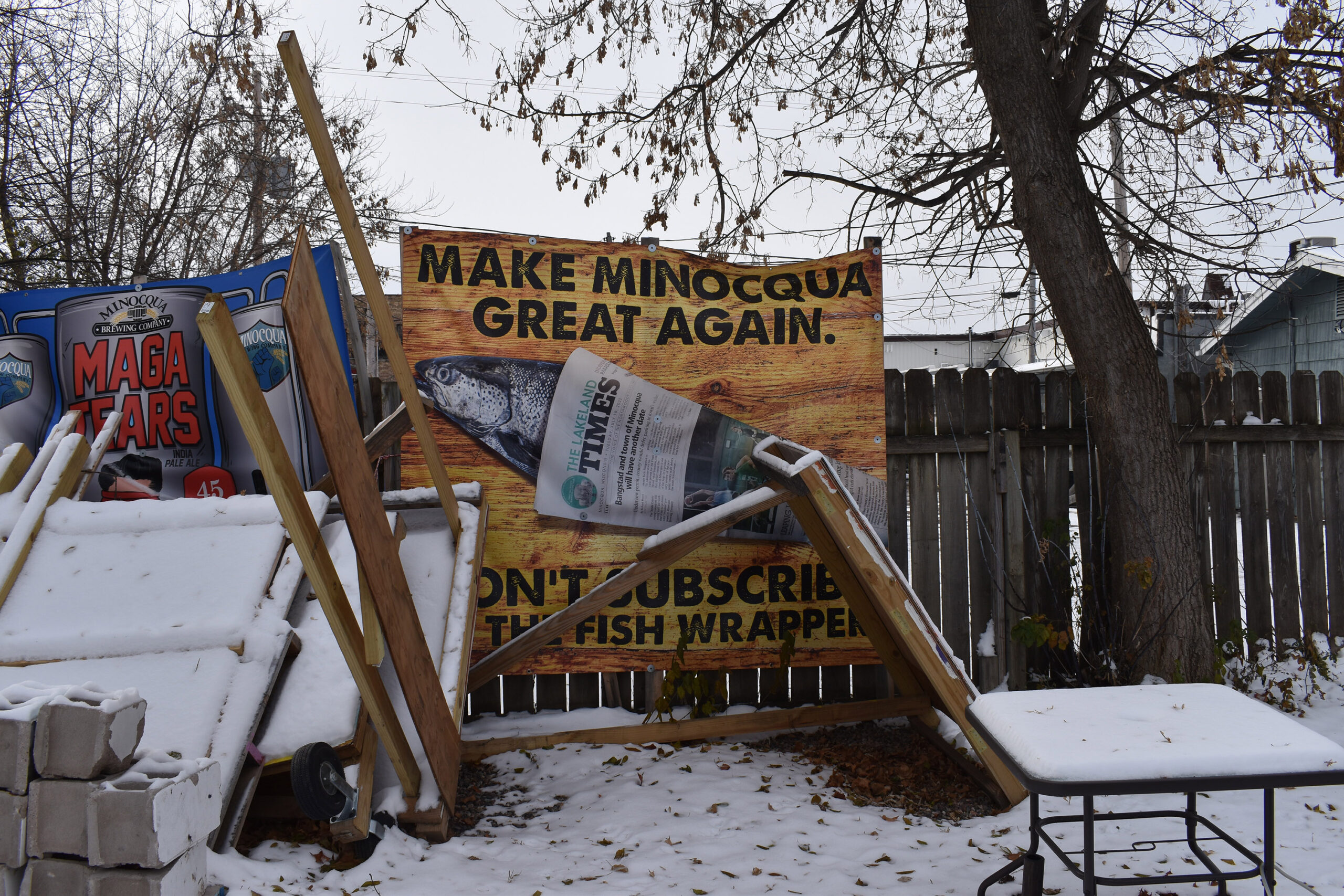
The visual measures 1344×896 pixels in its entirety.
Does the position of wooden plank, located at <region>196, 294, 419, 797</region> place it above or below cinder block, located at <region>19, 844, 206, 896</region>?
above

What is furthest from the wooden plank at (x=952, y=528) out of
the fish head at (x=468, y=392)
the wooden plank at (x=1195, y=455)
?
the fish head at (x=468, y=392)

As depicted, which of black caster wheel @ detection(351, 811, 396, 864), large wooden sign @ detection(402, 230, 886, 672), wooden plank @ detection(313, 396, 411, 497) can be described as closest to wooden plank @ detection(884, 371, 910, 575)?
large wooden sign @ detection(402, 230, 886, 672)

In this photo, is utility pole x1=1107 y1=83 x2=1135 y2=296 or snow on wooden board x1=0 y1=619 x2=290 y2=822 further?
utility pole x1=1107 y1=83 x2=1135 y2=296

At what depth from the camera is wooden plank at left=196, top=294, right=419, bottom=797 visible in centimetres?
197

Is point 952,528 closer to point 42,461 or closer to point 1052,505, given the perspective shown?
→ point 1052,505

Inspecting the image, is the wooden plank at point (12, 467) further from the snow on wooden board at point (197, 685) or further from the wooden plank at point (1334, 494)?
the wooden plank at point (1334, 494)

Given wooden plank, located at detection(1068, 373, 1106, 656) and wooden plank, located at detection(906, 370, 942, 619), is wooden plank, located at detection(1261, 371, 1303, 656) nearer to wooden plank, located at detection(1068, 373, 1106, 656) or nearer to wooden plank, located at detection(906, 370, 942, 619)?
wooden plank, located at detection(1068, 373, 1106, 656)

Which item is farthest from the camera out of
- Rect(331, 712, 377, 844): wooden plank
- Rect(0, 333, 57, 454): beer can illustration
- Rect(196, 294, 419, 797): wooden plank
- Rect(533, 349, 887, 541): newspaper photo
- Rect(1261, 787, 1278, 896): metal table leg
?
Rect(0, 333, 57, 454): beer can illustration

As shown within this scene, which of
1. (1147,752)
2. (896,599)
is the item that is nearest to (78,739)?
(896,599)

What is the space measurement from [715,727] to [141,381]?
3571 millimetres

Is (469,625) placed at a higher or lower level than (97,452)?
lower

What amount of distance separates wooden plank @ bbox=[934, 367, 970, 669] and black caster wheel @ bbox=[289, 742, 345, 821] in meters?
3.33

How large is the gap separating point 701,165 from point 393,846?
15.6ft

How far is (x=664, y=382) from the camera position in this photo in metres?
4.44
